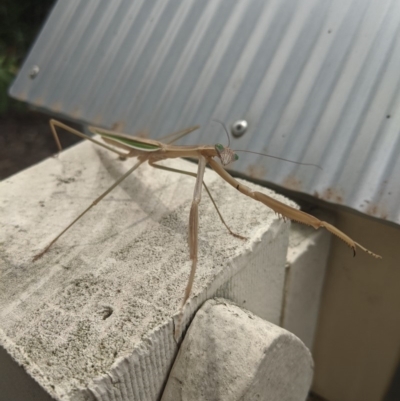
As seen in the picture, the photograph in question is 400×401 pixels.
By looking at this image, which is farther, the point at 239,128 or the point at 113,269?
the point at 239,128

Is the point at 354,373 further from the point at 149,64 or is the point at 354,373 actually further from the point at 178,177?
the point at 149,64

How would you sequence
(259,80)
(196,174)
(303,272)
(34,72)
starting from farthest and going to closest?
1. (34,72)
2. (259,80)
3. (303,272)
4. (196,174)

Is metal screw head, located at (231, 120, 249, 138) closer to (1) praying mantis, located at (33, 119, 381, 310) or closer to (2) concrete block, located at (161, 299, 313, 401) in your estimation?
(1) praying mantis, located at (33, 119, 381, 310)

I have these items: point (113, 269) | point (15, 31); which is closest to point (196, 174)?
point (113, 269)

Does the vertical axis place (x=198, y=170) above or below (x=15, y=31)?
below

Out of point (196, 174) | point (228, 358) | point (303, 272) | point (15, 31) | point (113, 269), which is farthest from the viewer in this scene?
point (15, 31)

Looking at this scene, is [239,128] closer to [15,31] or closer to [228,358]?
[228,358]

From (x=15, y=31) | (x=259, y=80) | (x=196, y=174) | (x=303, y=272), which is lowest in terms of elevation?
(x=303, y=272)
